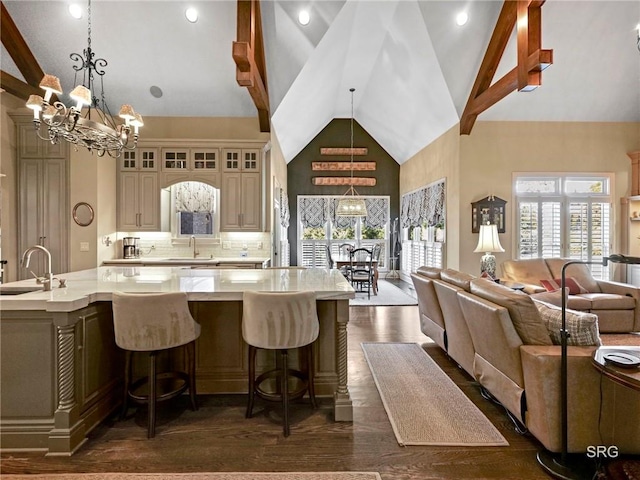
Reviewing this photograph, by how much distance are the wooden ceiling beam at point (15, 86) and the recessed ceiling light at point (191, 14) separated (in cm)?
283

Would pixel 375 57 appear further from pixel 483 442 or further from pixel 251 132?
pixel 483 442

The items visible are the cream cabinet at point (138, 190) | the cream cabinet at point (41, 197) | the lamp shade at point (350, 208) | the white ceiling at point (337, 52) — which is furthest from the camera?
the lamp shade at point (350, 208)

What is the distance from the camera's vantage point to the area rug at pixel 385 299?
6.33m

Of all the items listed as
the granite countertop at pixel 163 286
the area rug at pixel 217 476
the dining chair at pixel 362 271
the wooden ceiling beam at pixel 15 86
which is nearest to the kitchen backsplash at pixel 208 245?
the dining chair at pixel 362 271

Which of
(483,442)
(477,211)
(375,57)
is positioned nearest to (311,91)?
(375,57)

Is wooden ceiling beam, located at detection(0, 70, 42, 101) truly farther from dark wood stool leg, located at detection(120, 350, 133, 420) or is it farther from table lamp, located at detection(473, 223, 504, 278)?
table lamp, located at detection(473, 223, 504, 278)

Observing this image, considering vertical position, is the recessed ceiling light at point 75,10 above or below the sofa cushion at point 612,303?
above

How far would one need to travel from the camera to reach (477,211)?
19.4ft

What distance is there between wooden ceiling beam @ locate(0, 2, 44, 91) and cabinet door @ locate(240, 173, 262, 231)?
3497 mm

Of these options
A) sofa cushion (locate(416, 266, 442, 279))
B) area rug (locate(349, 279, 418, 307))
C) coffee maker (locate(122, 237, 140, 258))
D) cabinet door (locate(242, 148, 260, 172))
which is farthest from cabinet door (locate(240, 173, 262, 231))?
sofa cushion (locate(416, 266, 442, 279))

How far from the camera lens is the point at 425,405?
8.86ft

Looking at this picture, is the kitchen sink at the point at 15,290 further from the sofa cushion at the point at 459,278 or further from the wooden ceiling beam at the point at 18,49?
the wooden ceiling beam at the point at 18,49

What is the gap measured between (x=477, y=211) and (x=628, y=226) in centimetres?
281

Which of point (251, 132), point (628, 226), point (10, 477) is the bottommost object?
point (10, 477)
